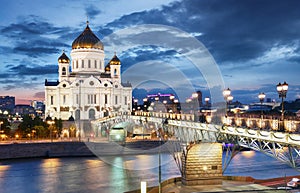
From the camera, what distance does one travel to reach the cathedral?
228ft

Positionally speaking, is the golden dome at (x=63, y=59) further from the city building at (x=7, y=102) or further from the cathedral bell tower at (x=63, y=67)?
the city building at (x=7, y=102)

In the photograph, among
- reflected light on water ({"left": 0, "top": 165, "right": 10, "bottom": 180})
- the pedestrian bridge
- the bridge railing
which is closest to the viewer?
the pedestrian bridge

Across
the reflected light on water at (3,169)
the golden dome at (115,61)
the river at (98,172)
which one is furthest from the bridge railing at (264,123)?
the golden dome at (115,61)

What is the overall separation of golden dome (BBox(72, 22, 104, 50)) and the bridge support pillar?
5043cm

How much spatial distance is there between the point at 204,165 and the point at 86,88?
149 feet

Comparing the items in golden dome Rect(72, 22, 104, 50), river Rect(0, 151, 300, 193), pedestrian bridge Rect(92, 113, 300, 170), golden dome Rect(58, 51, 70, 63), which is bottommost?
river Rect(0, 151, 300, 193)

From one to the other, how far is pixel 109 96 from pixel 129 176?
35.8m

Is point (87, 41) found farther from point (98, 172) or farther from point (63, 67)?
point (98, 172)

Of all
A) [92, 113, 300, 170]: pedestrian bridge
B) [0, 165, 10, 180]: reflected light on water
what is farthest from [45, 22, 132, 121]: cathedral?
[92, 113, 300, 170]: pedestrian bridge

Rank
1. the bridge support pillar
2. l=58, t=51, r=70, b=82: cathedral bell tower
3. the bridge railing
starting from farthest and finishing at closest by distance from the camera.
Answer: l=58, t=51, r=70, b=82: cathedral bell tower
the bridge support pillar
the bridge railing

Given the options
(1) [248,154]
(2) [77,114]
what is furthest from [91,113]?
(1) [248,154]

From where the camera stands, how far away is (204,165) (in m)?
27.5

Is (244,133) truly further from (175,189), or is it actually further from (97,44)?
(97,44)

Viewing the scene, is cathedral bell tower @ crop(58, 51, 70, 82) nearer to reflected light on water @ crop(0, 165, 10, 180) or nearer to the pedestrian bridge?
reflected light on water @ crop(0, 165, 10, 180)
